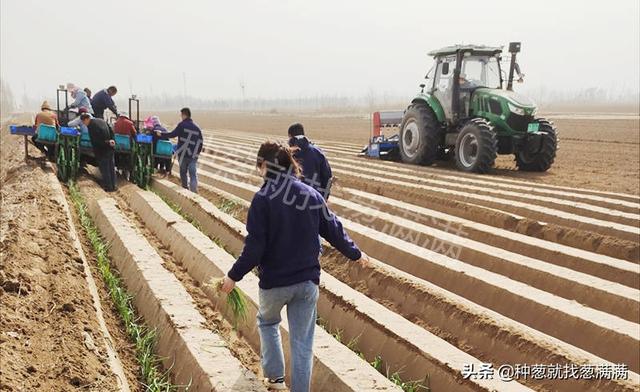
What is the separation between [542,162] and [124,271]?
8.92 metres

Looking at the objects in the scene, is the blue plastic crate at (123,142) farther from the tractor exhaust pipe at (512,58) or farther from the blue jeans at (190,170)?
the tractor exhaust pipe at (512,58)

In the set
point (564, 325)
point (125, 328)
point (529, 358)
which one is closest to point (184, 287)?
point (125, 328)

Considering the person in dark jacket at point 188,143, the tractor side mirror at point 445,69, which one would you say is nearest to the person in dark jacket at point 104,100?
the person in dark jacket at point 188,143

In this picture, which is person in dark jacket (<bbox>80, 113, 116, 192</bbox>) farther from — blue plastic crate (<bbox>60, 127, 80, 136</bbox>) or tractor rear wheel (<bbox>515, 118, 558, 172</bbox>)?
tractor rear wheel (<bbox>515, 118, 558, 172</bbox>)

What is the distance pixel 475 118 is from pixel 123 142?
672cm

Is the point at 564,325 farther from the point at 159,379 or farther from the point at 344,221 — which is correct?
the point at 344,221

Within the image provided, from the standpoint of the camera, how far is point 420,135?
11.8 meters

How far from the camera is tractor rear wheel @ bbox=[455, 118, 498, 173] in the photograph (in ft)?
33.3

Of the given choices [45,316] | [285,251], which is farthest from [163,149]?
[285,251]

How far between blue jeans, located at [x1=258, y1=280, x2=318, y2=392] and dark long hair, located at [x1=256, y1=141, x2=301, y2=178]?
1.96 feet

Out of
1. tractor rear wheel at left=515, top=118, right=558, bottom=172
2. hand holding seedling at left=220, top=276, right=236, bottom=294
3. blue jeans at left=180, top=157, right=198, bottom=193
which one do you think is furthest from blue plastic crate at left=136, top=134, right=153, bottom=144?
hand holding seedling at left=220, top=276, right=236, bottom=294

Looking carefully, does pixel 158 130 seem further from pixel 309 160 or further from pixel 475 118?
pixel 475 118

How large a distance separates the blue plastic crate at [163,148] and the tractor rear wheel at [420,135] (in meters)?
5.18

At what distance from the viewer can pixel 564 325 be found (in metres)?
4.20
